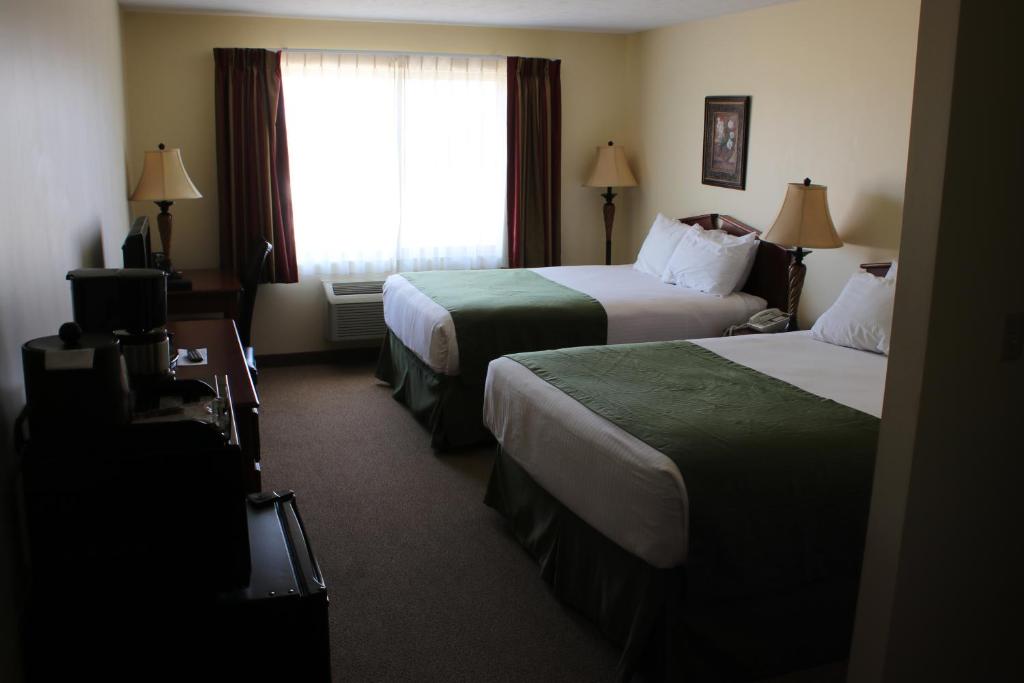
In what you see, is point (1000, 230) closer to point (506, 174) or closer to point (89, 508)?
point (89, 508)

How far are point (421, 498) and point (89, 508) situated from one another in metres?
2.55

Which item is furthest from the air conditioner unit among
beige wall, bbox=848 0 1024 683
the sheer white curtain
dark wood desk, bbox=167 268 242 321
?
beige wall, bbox=848 0 1024 683

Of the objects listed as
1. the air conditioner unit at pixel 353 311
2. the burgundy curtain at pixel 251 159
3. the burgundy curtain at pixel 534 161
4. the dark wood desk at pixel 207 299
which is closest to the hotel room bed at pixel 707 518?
the dark wood desk at pixel 207 299

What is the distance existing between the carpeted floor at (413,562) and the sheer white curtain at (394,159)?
Answer: 1.53 meters

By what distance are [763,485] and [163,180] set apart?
4.06 m

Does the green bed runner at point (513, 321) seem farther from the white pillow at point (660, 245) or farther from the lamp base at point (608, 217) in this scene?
the lamp base at point (608, 217)

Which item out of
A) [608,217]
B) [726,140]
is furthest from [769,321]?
[608,217]

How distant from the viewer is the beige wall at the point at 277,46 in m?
5.69

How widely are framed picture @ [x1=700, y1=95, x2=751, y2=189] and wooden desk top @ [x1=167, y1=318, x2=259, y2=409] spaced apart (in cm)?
330

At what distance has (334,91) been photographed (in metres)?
6.04

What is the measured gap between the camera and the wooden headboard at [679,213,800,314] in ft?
16.7

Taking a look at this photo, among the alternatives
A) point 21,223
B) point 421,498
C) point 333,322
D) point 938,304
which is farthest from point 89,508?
point 333,322

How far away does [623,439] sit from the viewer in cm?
278

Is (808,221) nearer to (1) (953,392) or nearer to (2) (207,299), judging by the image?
(1) (953,392)
